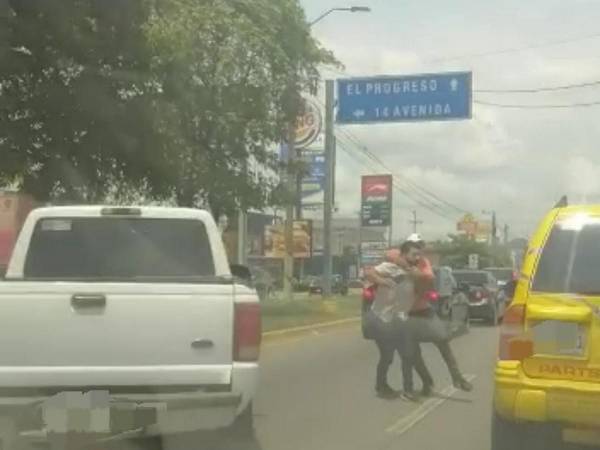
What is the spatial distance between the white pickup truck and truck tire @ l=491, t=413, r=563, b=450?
170 cm

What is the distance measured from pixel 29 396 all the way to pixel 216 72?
18.4m

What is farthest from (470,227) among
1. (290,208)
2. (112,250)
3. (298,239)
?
(112,250)

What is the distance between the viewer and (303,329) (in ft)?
79.6

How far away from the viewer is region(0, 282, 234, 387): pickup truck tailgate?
263 inches

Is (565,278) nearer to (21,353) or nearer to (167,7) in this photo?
(21,353)

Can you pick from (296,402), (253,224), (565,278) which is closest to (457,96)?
(296,402)

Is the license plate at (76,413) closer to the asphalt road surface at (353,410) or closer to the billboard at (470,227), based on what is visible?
the asphalt road surface at (353,410)

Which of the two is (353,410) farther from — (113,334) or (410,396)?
(113,334)

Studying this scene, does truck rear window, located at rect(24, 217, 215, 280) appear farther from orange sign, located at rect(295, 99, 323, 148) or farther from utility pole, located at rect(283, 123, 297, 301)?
orange sign, located at rect(295, 99, 323, 148)

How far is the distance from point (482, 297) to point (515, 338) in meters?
22.1

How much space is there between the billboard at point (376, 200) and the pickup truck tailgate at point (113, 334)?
5985 centimetres

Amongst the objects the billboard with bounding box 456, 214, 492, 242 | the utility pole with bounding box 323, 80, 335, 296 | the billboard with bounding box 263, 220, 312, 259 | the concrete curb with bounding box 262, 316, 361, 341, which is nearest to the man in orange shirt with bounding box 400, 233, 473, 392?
the concrete curb with bounding box 262, 316, 361, 341

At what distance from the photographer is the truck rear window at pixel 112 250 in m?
8.13

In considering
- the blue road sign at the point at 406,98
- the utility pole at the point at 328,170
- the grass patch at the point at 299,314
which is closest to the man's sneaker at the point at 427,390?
the grass patch at the point at 299,314
